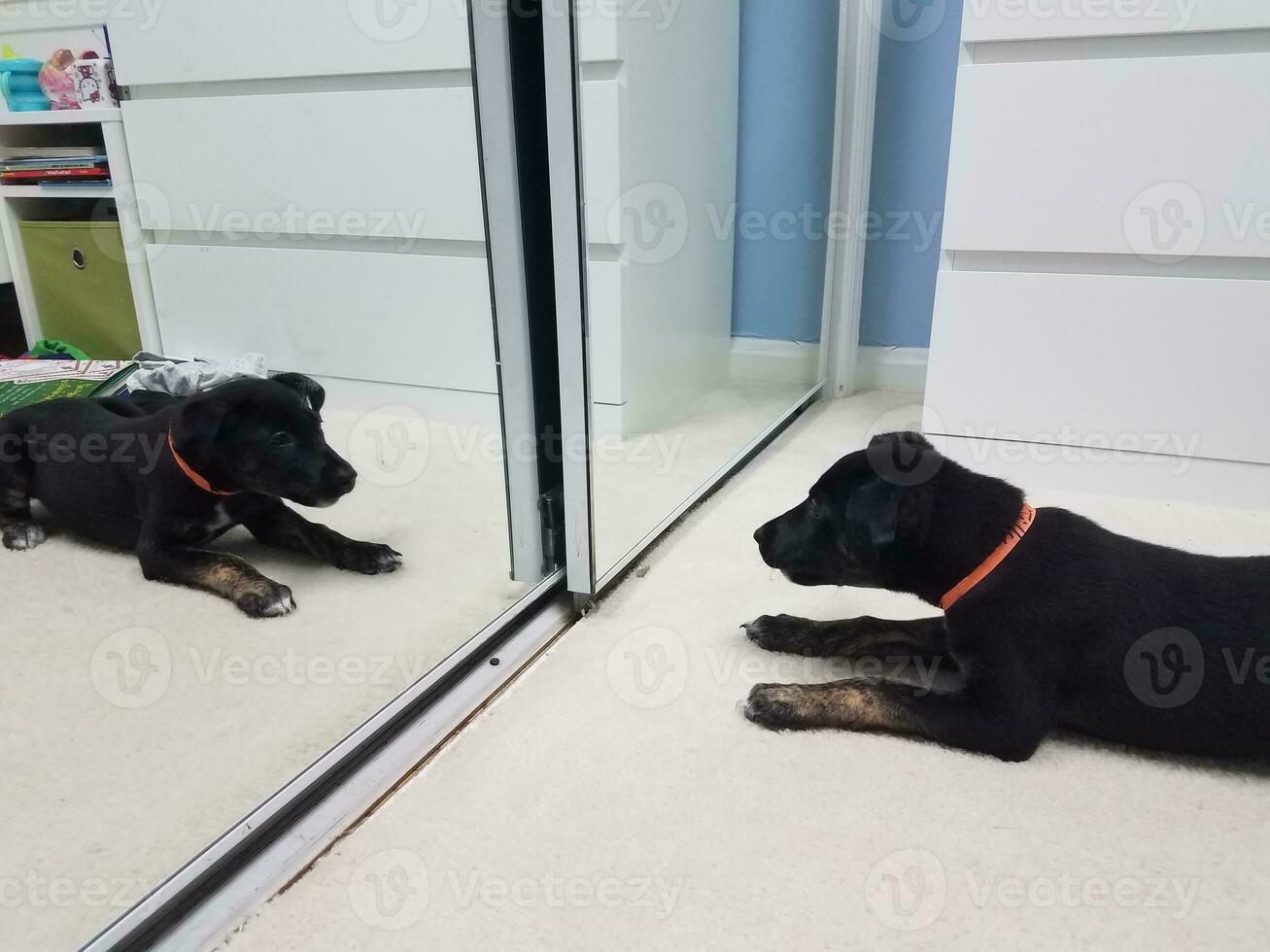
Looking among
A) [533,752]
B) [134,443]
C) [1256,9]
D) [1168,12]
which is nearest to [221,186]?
[134,443]

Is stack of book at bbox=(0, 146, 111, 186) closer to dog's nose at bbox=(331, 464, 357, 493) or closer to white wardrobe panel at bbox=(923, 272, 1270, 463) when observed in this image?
dog's nose at bbox=(331, 464, 357, 493)

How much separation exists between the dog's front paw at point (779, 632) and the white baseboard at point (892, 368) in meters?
1.94

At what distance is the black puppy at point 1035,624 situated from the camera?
1.12 meters

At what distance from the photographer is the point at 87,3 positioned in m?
2.07

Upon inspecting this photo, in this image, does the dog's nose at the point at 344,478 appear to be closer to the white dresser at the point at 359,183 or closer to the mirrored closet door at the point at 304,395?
the mirrored closet door at the point at 304,395

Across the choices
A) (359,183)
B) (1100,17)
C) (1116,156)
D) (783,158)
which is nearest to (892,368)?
(783,158)

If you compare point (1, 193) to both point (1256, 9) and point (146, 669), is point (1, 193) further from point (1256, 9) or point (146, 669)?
point (1256, 9)

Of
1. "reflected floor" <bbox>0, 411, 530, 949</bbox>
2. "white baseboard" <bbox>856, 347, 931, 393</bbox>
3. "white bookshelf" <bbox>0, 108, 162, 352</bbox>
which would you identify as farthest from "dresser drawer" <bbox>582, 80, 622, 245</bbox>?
"white baseboard" <bbox>856, 347, 931, 393</bbox>

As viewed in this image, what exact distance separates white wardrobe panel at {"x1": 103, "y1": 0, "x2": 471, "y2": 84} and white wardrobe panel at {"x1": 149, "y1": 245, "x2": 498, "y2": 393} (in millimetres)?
451

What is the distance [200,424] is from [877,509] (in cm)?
116

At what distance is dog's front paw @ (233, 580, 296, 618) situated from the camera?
1.54m

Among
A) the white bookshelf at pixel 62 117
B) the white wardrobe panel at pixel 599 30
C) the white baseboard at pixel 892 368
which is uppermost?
the white wardrobe panel at pixel 599 30

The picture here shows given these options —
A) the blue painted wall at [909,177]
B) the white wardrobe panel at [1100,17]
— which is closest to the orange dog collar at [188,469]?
the white wardrobe panel at [1100,17]

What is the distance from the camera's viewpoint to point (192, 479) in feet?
5.35
